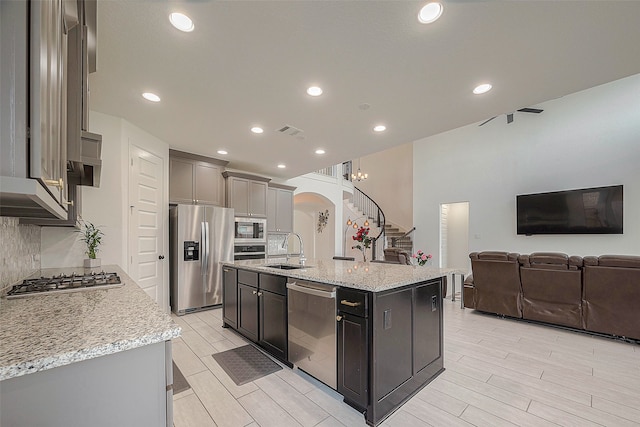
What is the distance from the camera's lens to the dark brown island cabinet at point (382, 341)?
1.83 metres

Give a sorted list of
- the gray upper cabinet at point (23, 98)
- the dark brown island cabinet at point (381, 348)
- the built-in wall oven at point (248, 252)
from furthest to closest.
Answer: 1. the built-in wall oven at point (248, 252)
2. the dark brown island cabinet at point (381, 348)
3. the gray upper cabinet at point (23, 98)

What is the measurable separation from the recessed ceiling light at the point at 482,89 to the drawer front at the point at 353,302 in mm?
2176

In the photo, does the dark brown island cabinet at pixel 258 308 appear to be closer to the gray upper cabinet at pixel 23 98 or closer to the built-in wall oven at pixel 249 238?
the built-in wall oven at pixel 249 238

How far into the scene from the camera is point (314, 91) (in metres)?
2.57

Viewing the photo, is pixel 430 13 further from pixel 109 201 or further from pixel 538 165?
pixel 538 165

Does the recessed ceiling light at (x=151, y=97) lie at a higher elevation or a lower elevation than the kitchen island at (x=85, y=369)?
higher

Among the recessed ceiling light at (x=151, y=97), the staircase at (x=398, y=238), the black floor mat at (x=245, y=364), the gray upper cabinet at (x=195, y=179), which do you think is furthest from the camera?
the staircase at (x=398, y=238)

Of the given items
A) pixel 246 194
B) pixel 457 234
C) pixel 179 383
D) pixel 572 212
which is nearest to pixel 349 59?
pixel 179 383

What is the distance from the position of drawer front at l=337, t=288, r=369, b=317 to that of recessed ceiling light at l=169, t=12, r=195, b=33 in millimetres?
2092

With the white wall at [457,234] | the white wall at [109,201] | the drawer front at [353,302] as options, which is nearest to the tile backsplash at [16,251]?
the white wall at [109,201]

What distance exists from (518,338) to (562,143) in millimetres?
4575

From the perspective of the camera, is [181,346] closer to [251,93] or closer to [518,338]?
[251,93]

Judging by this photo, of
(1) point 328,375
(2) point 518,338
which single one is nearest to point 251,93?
(1) point 328,375

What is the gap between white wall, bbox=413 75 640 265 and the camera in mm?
4871
